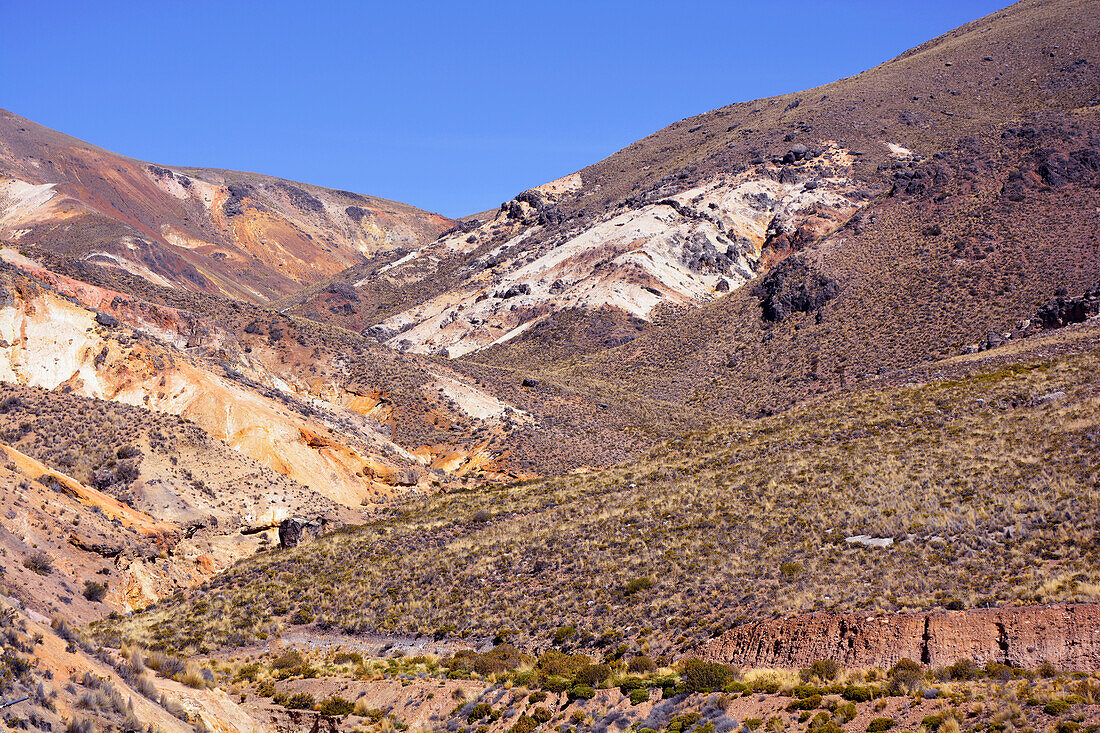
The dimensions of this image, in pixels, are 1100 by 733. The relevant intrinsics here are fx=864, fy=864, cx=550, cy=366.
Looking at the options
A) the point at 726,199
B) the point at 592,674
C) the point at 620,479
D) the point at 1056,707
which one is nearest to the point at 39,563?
the point at 592,674

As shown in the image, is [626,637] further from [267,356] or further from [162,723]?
[267,356]

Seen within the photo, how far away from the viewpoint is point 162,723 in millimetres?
15539

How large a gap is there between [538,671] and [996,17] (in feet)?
516

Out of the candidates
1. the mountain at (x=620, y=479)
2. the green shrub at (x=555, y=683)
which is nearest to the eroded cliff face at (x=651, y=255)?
the mountain at (x=620, y=479)

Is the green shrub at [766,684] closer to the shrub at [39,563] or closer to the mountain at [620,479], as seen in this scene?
the mountain at [620,479]

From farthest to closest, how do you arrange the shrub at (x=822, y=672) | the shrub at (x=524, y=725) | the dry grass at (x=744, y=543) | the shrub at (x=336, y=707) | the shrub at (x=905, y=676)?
the dry grass at (x=744, y=543) < the shrub at (x=336, y=707) < the shrub at (x=524, y=725) < the shrub at (x=822, y=672) < the shrub at (x=905, y=676)

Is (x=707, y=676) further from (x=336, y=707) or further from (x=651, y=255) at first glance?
(x=651, y=255)

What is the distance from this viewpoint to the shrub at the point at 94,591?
27.6 meters

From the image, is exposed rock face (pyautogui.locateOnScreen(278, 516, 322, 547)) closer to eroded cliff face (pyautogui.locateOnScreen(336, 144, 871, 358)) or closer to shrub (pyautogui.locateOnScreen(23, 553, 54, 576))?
shrub (pyautogui.locateOnScreen(23, 553, 54, 576))

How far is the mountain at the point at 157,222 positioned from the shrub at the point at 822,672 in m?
115

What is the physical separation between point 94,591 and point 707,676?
20.1 metres

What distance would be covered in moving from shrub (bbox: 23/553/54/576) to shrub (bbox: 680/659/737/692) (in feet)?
65.1

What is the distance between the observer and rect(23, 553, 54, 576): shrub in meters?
26.2

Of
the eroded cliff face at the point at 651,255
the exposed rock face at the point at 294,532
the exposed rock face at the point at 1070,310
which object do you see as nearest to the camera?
the exposed rock face at the point at 294,532
